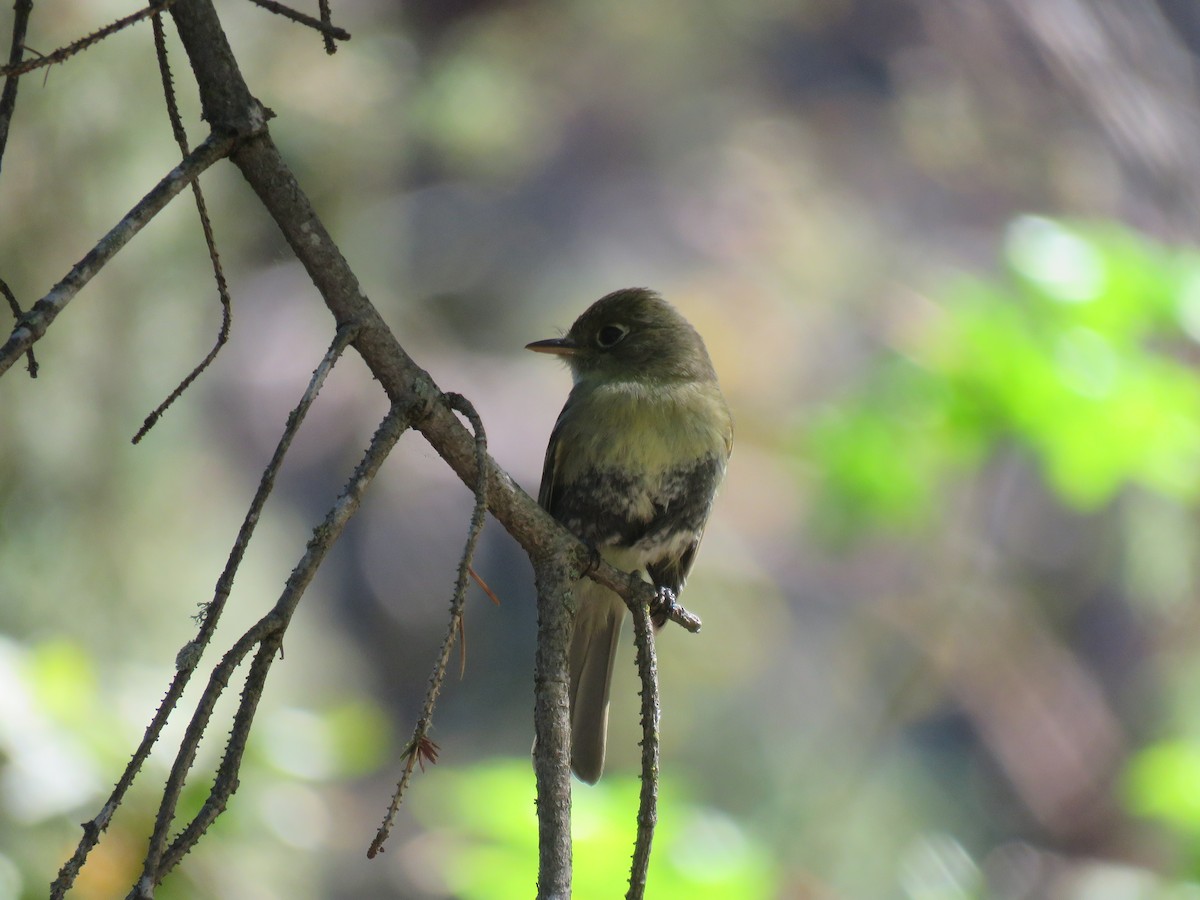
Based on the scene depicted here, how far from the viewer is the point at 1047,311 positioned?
3.54 m

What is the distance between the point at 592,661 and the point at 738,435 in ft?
9.36

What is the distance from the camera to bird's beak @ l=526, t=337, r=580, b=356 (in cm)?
340

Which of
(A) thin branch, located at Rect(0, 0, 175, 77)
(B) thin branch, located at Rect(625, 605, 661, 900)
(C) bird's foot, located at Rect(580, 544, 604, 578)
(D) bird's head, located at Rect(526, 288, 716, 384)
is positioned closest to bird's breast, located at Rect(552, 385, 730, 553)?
(D) bird's head, located at Rect(526, 288, 716, 384)

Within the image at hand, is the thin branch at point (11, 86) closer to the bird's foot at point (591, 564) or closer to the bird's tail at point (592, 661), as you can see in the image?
the bird's foot at point (591, 564)

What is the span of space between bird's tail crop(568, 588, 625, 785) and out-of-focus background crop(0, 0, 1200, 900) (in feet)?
0.74

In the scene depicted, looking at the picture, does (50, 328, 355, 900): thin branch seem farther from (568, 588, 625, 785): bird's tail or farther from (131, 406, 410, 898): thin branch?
(568, 588, 625, 785): bird's tail

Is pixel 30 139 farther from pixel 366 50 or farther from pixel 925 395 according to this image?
pixel 925 395

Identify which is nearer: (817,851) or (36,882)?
(36,882)

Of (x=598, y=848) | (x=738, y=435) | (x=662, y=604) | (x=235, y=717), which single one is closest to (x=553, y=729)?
(x=235, y=717)

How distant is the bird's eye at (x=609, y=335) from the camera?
3.50 m

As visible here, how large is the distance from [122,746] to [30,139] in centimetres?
217

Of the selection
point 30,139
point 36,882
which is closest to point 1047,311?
point 36,882

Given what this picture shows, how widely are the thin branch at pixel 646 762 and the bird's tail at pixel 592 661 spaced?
1521 mm

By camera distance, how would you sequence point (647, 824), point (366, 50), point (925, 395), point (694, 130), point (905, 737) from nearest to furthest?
point (647, 824) < point (925, 395) < point (366, 50) < point (905, 737) < point (694, 130)
